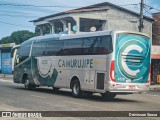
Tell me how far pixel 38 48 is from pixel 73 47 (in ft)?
15.1

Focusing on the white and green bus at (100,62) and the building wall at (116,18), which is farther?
the building wall at (116,18)

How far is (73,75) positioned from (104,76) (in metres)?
2.91

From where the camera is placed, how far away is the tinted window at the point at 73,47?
811 inches

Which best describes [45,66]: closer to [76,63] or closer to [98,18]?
[76,63]

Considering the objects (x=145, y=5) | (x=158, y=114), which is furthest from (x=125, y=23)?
(x=158, y=114)

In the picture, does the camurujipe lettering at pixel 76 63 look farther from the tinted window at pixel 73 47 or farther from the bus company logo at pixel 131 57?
the bus company logo at pixel 131 57

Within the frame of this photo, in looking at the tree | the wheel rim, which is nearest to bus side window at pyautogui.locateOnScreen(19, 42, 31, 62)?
the wheel rim

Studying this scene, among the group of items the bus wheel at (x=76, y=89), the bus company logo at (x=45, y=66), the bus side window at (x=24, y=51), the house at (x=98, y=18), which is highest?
the house at (x=98, y=18)

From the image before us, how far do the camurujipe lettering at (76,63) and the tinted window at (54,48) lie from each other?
0.62 m

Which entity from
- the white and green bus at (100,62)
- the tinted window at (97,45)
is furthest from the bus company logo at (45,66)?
the tinted window at (97,45)

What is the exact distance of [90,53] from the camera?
19703mm

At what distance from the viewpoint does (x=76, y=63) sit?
68.5ft

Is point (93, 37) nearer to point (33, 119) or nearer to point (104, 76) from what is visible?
point (104, 76)

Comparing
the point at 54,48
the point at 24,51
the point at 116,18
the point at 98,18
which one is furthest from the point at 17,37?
the point at 54,48
